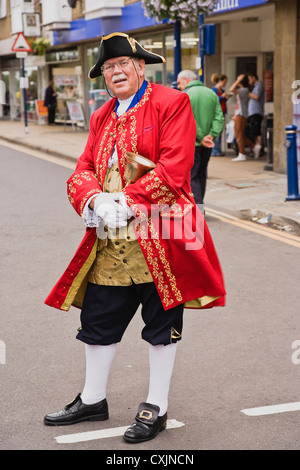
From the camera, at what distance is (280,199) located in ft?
34.4

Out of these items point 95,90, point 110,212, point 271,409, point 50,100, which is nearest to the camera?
point 110,212

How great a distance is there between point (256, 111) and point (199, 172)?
727cm

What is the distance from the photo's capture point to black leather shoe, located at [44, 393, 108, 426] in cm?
377

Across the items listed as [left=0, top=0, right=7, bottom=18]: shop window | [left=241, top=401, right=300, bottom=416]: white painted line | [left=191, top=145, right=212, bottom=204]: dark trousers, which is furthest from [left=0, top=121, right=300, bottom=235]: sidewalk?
[left=0, top=0, right=7, bottom=18]: shop window

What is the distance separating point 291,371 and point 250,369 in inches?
9.6

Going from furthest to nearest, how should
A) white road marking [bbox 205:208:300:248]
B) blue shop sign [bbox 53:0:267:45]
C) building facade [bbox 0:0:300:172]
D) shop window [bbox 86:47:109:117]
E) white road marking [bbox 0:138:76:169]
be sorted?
shop window [bbox 86:47:109:117]
blue shop sign [bbox 53:0:267:45]
white road marking [bbox 0:138:76:169]
building facade [bbox 0:0:300:172]
white road marking [bbox 205:208:300:248]

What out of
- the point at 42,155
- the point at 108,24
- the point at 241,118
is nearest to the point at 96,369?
the point at 241,118

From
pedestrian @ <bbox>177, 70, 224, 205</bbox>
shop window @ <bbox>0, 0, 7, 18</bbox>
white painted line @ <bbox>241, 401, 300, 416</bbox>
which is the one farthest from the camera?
shop window @ <bbox>0, 0, 7, 18</bbox>

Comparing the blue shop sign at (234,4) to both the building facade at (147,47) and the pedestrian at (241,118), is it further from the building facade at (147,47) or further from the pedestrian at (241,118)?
the pedestrian at (241,118)

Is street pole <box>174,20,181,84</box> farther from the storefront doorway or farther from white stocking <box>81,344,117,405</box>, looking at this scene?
the storefront doorway

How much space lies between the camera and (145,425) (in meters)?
3.58

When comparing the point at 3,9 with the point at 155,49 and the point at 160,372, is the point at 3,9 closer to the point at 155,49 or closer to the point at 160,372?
the point at 155,49

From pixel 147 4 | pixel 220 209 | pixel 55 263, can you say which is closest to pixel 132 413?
pixel 55 263

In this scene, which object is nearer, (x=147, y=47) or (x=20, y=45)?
(x=147, y=47)
